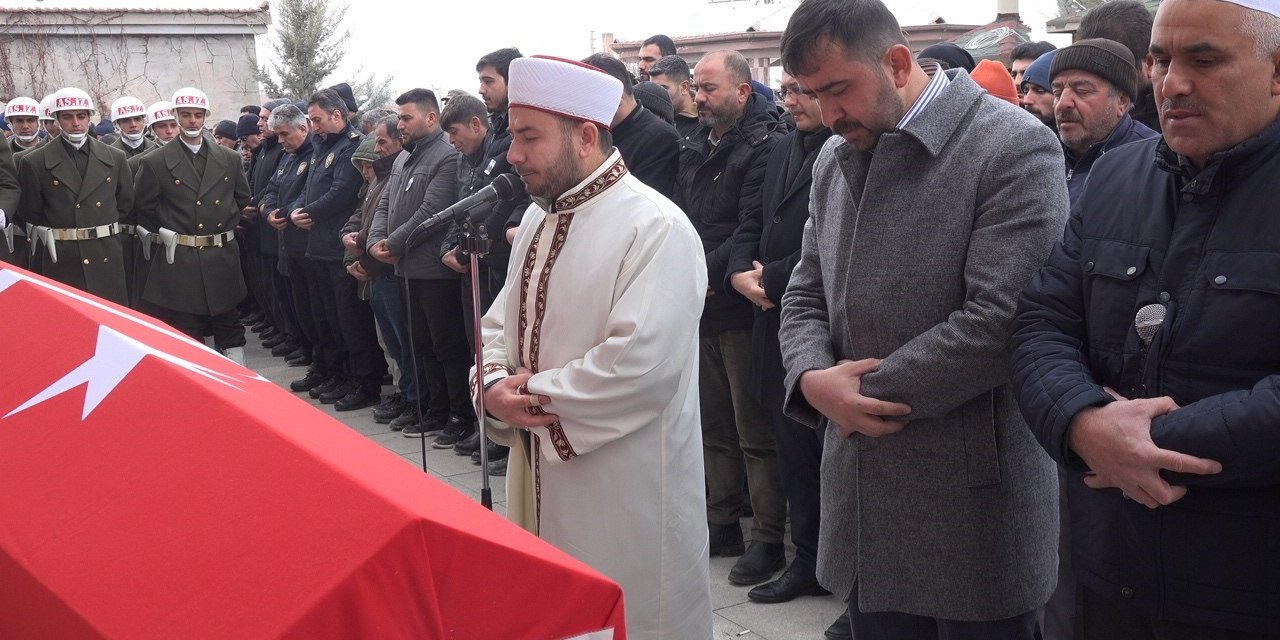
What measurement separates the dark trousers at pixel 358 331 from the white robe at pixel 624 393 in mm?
5486

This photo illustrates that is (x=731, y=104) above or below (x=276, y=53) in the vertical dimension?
above

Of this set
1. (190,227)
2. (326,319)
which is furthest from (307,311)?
(190,227)

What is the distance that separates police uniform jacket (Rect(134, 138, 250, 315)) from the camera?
8.74m

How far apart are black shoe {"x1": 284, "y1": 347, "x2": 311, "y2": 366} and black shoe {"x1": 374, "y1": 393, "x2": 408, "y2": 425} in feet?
7.74

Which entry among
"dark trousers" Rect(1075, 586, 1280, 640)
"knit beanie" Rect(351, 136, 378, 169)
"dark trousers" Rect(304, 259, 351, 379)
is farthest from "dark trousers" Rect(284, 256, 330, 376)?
"dark trousers" Rect(1075, 586, 1280, 640)

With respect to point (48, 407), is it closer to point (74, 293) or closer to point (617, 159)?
point (74, 293)

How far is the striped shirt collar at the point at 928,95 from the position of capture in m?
2.45

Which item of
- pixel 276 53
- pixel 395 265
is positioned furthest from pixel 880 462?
pixel 276 53

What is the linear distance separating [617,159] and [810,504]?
1.76m

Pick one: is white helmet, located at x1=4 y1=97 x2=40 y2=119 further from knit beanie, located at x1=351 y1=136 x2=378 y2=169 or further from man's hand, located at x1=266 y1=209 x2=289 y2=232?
knit beanie, located at x1=351 y1=136 x2=378 y2=169

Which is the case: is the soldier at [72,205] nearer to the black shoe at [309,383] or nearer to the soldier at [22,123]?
the black shoe at [309,383]

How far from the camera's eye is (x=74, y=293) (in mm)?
3221

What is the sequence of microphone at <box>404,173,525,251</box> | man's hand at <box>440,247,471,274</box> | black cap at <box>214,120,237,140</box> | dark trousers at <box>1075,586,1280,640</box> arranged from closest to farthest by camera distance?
dark trousers at <box>1075,586,1280,640</box>, microphone at <box>404,173,525,251</box>, man's hand at <box>440,247,471,274</box>, black cap at <box>214,120,237,140</box>

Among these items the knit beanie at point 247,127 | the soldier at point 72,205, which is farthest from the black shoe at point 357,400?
the knit beanie at point 247,127
